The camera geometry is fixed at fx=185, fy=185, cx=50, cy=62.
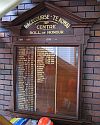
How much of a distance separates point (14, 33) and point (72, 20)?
683mm

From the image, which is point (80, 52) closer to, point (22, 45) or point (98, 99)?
point (98, 99)

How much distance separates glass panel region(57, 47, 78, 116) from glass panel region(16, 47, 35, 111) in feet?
1.05

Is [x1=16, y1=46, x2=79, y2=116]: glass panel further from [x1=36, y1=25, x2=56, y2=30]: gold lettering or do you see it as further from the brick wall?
[x1=36, y1=25, x2=56, y2=30]: gold lettering

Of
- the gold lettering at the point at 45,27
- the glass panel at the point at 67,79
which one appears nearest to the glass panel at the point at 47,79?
the glass panel at the point at 67,79

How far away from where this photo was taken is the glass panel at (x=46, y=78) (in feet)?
6.69

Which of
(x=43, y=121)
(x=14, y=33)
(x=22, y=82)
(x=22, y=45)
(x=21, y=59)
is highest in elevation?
(x=14, y=33)

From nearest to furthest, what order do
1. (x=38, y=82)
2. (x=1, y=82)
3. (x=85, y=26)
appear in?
(x=85, y=26)
(x=38, y=82)
(x=1, y=82)

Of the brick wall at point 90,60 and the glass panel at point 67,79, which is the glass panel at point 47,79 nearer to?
the glass panel at point 67,79

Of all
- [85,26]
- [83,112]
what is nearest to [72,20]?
[85,26]

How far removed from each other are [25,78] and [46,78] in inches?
10.1

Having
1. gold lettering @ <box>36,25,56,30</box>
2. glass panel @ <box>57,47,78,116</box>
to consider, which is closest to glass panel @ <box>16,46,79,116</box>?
glass panel @ <box>57,47,78,116</box>

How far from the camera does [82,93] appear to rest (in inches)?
78.2

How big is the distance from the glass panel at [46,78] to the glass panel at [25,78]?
84 millimetres

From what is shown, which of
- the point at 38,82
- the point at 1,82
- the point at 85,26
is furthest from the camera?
the point at 1,82
